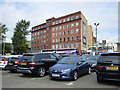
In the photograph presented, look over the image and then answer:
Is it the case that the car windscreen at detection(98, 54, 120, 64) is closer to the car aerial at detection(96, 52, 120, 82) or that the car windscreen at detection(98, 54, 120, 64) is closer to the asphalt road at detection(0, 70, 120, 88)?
the car aerial at detection(96, 52, 120, 82)

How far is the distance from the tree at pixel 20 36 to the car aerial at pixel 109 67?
40.0m

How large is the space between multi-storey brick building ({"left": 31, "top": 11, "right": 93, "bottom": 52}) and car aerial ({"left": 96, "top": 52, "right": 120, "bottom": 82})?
44317 millimetres

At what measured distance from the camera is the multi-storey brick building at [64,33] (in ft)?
171

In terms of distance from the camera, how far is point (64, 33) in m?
57.3

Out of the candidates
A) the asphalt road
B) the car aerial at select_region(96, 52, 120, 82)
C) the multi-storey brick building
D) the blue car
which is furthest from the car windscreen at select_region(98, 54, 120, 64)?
the multi-storey brick building

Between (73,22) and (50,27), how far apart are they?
577 inches

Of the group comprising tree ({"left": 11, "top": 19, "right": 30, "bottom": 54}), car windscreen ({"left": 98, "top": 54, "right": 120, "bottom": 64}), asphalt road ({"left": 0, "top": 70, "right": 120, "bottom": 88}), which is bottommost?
asphalt road ({"left": 0, "top": 70, "right": 120, "bottom": 88})

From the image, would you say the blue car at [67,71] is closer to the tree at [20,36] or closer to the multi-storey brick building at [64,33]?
the tree at [20,36]

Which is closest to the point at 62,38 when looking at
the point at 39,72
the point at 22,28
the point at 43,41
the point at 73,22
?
the point at 73,22

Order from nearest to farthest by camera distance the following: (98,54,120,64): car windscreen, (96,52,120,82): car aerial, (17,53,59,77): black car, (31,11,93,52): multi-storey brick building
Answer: (96,52,120,82): car aerial < (98,54,120,64): car windscreen < (17,53,59,77): black car < (31,11,93,52): multi-storey brick building

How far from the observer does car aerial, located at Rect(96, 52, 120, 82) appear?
5887 millimetres

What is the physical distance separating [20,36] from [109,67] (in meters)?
41.9

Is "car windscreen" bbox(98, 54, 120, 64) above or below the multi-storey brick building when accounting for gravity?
below

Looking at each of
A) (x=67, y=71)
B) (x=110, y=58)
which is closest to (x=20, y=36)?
(x=67, y=71)
